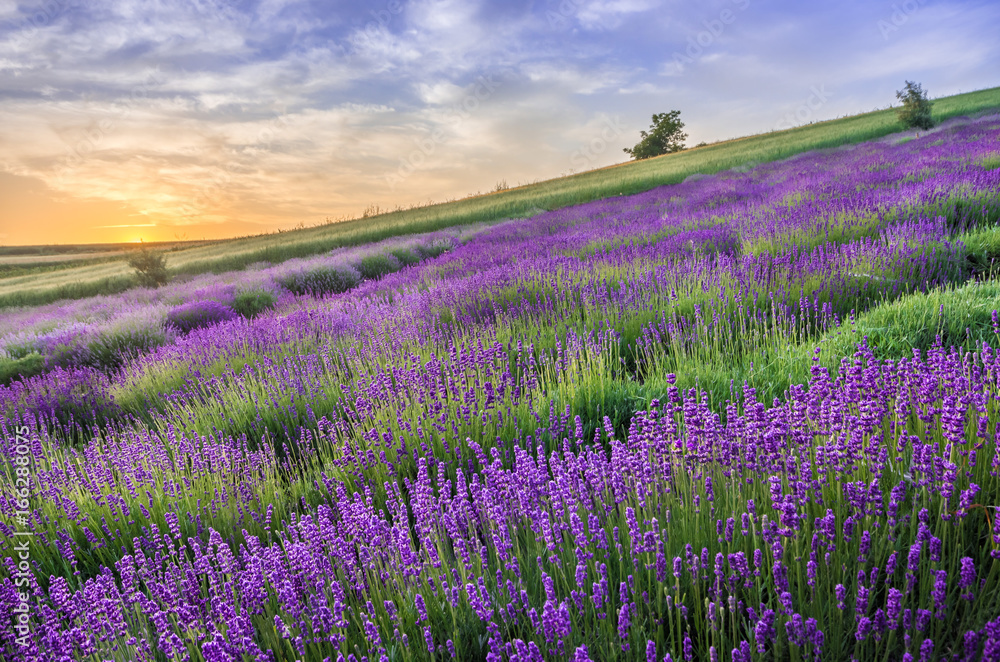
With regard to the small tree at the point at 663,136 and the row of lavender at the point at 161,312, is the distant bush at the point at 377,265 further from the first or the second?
the small tree at the point at 663,136

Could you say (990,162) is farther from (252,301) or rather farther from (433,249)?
(252,301)

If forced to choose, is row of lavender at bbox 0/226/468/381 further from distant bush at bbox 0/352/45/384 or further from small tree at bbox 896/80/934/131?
small tree at bbox 896/80/934/131

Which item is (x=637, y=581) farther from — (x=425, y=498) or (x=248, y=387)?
(x=248, y=387)

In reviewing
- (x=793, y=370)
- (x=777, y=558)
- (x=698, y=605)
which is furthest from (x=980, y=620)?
(x=793, y=370)

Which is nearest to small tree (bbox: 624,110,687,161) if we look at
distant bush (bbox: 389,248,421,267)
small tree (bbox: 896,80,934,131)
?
small tree (bbox: 896,80,934,131)

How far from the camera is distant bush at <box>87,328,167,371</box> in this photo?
750 centimetres

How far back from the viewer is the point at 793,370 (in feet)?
11.3

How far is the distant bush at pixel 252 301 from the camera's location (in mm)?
10086

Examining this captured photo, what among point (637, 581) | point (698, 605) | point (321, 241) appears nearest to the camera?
point (698, 605)

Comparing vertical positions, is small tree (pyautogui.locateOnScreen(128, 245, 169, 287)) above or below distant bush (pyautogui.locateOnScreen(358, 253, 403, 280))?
above

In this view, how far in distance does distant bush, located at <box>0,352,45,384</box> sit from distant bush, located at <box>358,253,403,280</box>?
6.39 metres

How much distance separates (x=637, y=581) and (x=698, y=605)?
0.64ft

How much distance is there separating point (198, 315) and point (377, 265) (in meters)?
4.49

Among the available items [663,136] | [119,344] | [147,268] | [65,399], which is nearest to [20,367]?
[119,344]
